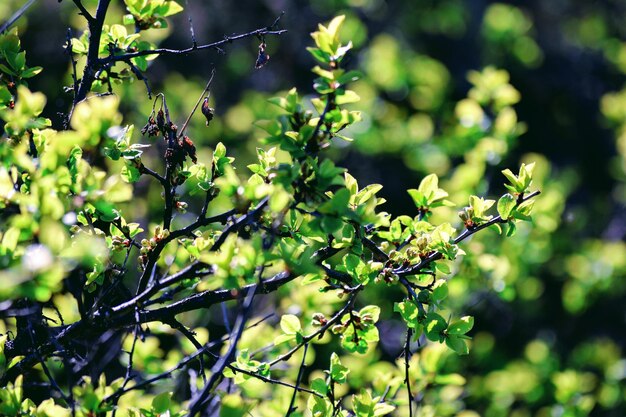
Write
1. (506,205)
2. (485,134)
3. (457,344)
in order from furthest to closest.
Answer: (485,134) < (506,205) < (457,344)

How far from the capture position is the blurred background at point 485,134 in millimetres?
3326

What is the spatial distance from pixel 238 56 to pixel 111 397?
4.62 meters

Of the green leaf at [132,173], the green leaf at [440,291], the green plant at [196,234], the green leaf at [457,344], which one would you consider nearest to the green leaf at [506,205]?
the green plant at [196,234]

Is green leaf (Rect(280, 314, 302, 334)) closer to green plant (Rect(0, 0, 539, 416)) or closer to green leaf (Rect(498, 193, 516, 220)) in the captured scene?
green plant (Rect(0, 0, 539, 416))

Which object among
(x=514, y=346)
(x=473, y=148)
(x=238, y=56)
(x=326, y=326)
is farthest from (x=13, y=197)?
(x=238, y=56)

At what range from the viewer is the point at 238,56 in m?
5.77

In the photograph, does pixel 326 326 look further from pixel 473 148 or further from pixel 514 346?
pixel 514 346

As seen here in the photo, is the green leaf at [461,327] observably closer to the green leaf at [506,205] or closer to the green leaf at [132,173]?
the green leaf at [506,205]

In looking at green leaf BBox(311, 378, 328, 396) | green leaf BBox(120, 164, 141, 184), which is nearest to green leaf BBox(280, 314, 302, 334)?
green leaf BBox(311, 378, 328, 396)

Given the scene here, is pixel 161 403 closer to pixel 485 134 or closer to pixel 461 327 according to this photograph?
pixel 461 327

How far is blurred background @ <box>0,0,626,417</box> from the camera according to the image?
3326mm

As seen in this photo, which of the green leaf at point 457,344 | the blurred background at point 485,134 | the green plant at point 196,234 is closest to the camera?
the green plant at point 196,234

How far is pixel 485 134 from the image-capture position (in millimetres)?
3328

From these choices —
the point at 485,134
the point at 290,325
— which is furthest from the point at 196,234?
the point at 485,134
